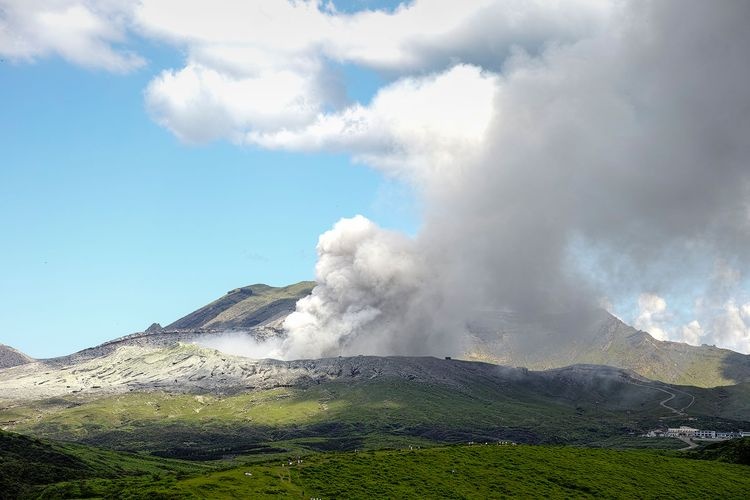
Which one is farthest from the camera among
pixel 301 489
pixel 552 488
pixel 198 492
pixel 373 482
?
pixel 552 488

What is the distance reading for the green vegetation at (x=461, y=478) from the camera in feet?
387

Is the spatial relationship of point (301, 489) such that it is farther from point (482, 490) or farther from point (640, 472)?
point (640, 472)

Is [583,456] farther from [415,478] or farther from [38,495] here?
[38,495]

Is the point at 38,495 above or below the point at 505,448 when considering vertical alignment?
below

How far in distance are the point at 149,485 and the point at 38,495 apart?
127ft

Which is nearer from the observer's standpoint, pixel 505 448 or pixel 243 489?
pixel 243 489

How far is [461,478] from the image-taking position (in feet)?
449

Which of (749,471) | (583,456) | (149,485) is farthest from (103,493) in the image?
(749,471)

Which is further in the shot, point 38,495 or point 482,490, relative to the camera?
point 38,495

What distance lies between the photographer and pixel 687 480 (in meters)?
158

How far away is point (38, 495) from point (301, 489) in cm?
5965

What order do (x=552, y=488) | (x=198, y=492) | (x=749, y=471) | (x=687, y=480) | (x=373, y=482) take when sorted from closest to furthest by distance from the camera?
(x=198, y=492), (x=373, y=482), (x=552, y=488), (x=687, y=480), (x=749, y=471)

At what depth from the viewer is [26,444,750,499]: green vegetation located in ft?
387

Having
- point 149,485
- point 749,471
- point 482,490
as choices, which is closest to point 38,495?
point 149,485
